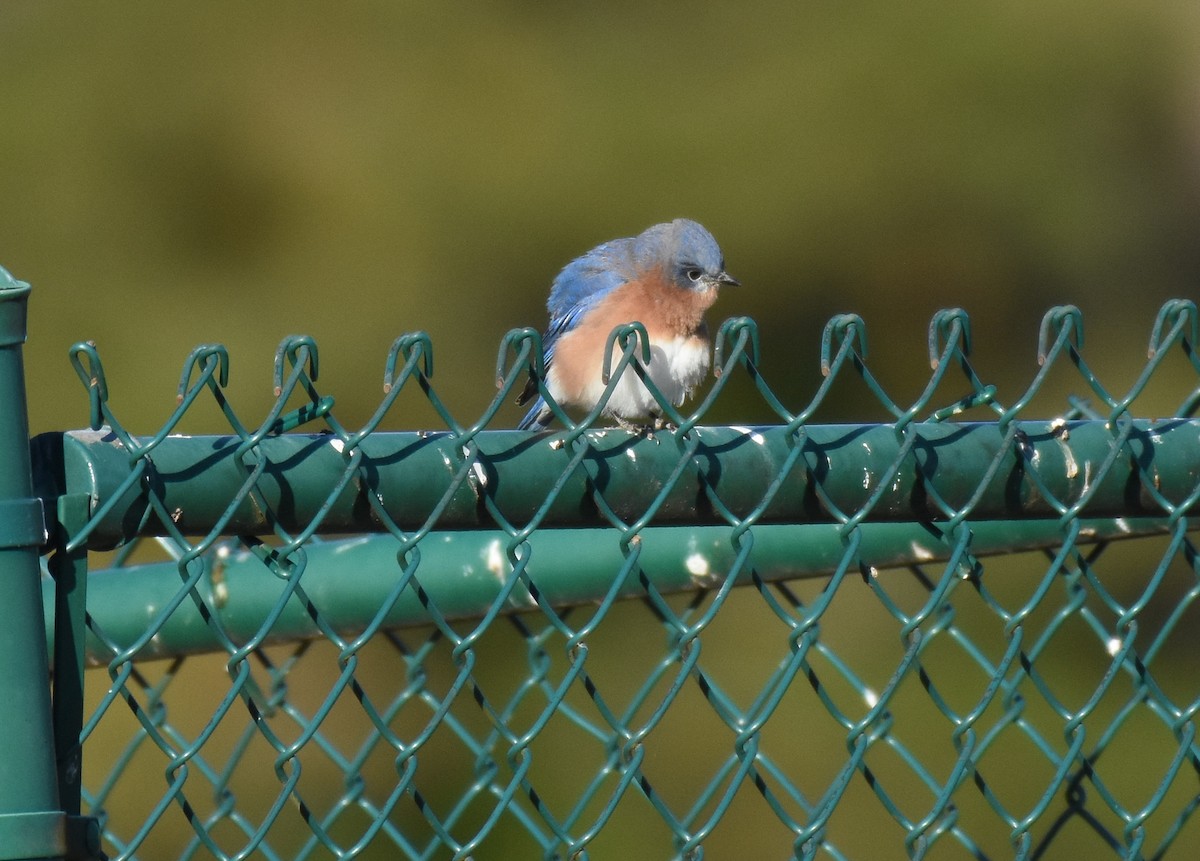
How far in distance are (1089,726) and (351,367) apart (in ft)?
10.4

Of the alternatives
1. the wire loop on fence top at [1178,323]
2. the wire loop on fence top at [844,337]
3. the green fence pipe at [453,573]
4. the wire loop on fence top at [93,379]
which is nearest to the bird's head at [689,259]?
the green fence pipe at [453,573]

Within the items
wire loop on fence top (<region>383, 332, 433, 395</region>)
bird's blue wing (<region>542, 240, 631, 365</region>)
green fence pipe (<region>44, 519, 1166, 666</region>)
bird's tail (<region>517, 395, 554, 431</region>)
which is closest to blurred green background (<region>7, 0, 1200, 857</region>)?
bird's blue wing (<region>542, 240, 631, 365</region>)

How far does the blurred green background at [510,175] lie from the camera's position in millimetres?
5516

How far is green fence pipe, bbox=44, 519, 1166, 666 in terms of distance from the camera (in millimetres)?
2248

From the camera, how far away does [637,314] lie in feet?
11.8

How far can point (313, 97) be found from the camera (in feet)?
18.3

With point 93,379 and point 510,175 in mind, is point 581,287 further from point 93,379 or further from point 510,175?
point 93,379

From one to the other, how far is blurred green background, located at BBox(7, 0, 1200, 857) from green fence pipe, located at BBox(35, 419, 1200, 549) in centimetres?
345

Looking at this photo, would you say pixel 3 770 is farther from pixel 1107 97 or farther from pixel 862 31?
pixel 1107 97

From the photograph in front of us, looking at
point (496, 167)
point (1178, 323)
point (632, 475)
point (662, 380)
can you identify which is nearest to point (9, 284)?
point (632, 475)

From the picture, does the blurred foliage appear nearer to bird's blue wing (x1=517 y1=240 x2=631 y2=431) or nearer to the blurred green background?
the blurred green background

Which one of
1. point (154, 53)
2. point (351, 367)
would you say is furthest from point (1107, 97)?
point (154, 53)

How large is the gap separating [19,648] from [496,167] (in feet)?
14.5

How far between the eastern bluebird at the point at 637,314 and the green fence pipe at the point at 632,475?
1.41 meters
